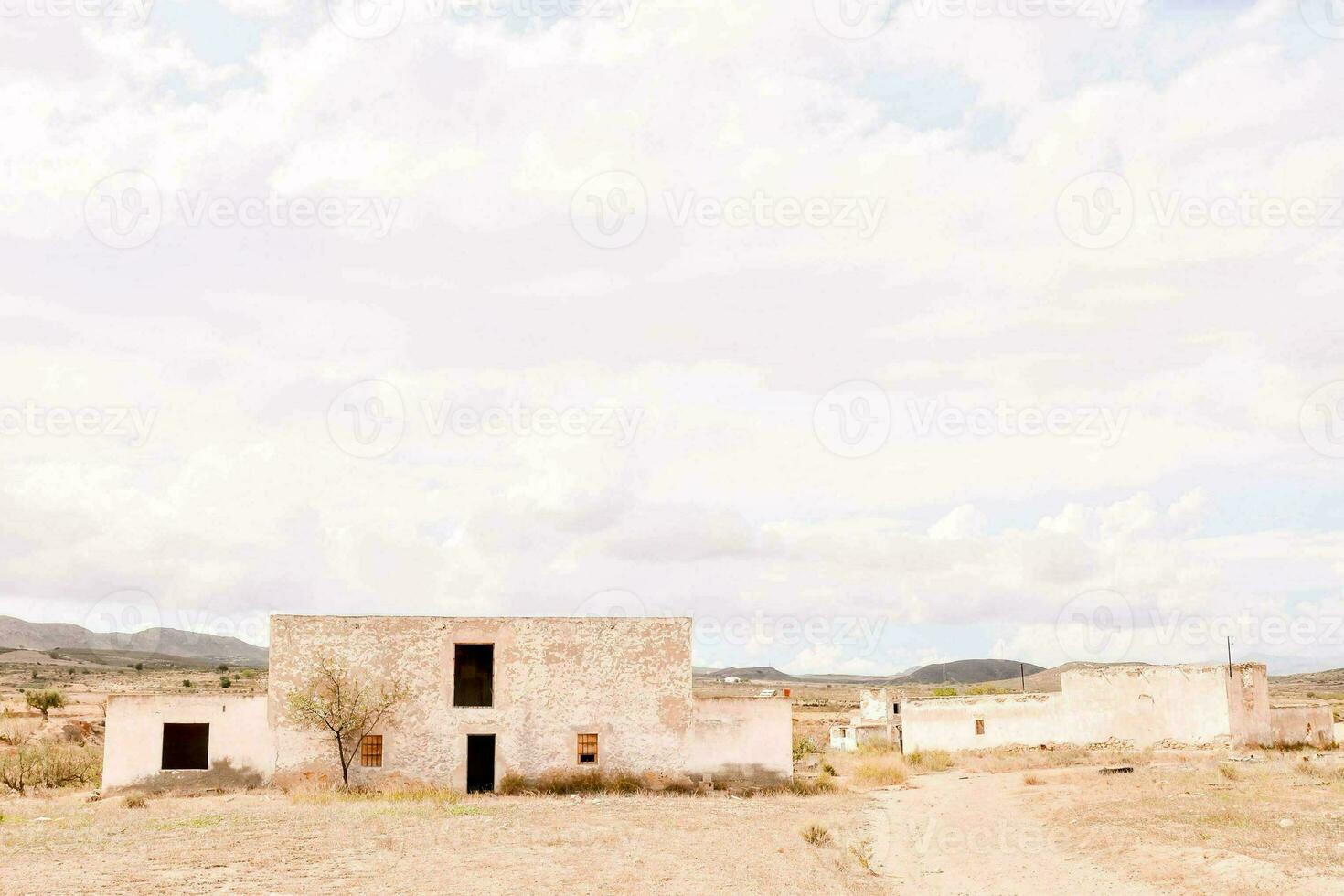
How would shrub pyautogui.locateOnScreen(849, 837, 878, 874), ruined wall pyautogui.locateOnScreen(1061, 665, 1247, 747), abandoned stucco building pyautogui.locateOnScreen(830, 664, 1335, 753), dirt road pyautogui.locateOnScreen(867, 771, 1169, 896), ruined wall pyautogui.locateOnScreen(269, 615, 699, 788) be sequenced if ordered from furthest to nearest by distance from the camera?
abandoned stucco building pyautogui.locateOnScreen(830, 664, 1335, 753), ruined wall pyautogui.locateOnScreen(1061, 665, 1247, 747), ruined wall pyautogui.locateOnScreen(269, 615, 699, 788), shrub pyautogui.locateOnScreen(849, 837, 878, 874), dirt road pyautogui.locateOnScreen(867, 771, 1169, 896)

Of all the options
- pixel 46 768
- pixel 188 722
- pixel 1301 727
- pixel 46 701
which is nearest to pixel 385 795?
pixel 188 722

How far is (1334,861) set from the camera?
1675 centimetres

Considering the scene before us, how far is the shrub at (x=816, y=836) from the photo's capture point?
2127cm

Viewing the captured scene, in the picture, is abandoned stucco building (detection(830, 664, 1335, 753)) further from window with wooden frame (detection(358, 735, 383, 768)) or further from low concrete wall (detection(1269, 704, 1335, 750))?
window with wooden frame (detection(358, 735, 383, 768))

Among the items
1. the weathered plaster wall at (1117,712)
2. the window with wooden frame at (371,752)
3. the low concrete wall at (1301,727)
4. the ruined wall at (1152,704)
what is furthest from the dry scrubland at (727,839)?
Result: the low concrete wall at (1301,727)

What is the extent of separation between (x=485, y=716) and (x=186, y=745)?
8.14 meters

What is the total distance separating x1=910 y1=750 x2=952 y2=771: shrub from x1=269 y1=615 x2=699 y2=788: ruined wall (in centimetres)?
1566

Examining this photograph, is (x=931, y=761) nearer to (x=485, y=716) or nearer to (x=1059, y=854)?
(x=485, y=716)

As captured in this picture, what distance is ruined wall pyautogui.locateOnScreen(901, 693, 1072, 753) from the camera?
44406 mm

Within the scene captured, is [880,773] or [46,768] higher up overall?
[46,768]

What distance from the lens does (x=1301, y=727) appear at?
133ft

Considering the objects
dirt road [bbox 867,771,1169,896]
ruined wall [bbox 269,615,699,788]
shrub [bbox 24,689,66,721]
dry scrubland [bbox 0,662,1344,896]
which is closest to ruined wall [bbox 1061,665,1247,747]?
dry scrubland [bbox 0,662,1344,896]

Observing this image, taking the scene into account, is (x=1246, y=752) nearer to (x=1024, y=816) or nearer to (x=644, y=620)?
(x=1024, y=816)

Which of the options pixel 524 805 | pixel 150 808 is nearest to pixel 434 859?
pixel 524 805
